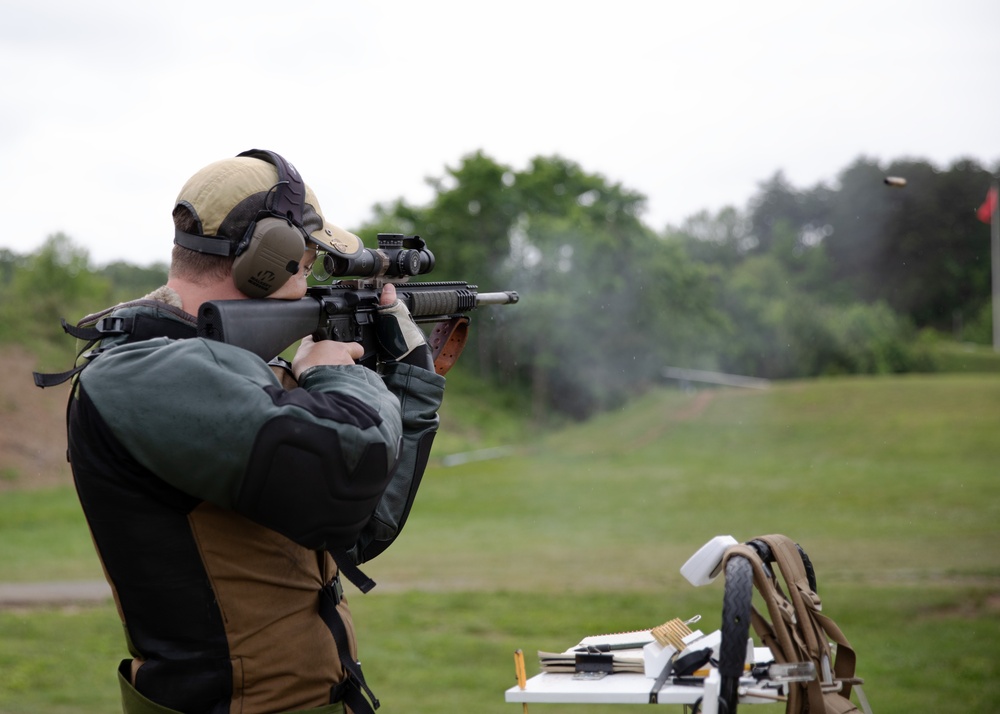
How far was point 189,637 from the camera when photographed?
187cm

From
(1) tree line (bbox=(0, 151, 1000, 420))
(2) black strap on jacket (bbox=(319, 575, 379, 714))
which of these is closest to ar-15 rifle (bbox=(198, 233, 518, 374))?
(2) black strap on jacket (bbox=(319, 575, 379, 714))

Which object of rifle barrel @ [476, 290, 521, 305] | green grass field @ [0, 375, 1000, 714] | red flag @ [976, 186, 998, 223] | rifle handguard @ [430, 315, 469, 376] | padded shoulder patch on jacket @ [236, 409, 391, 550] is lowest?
green grass field @ [0, 375, 1000, 714]

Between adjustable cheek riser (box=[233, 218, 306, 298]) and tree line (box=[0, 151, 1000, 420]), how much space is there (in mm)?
11003

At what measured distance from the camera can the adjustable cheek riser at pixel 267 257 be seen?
1.96m

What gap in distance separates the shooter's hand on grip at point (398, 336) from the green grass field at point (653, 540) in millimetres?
4666

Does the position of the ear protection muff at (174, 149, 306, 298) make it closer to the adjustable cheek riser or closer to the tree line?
the adjustable cheek riser

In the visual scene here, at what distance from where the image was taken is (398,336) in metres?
2.34

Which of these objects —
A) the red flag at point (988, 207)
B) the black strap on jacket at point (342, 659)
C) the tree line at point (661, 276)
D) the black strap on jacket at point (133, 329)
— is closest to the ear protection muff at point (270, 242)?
the black strap on jacket at point (133, 329)

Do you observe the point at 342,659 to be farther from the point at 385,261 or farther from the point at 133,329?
the point at 385,261

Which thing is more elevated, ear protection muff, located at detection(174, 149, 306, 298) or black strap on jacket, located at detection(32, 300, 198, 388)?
ear protection muff, located at detection(174, 149, 306, 298)

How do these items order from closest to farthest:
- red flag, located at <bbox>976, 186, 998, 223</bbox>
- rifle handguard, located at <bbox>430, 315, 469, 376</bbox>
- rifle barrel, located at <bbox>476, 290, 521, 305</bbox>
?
1. rifle handguard, located at <bbox>430, 315, 469, 376</bbox>
2. rifle barrel, located at <bbox>476, 290, 521, 305</bbox>
3. red flag, located at <bbox>976, 186, 998, 223</bbox>

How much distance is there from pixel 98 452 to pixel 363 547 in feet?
2.14

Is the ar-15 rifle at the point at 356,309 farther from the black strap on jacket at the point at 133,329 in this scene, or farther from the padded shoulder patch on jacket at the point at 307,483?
the padded shoulder patch on jacket at the point at 307,483

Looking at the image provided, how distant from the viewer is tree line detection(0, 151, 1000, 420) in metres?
16.9
